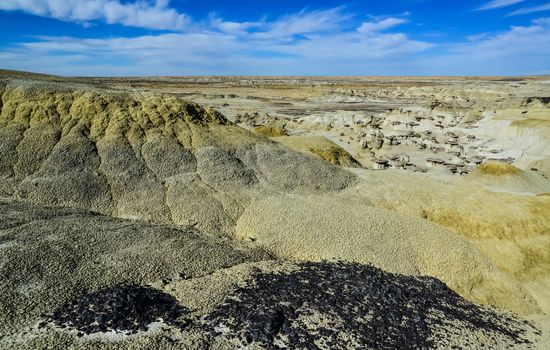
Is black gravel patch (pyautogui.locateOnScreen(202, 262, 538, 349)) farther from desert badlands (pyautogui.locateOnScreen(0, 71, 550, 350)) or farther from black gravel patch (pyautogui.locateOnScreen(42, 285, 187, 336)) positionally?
black gravel patch (pyautogui.locateOnScreen(42, 285, 187, 336))

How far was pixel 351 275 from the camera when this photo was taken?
543 inches

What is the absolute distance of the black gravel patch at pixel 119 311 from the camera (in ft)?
32.8

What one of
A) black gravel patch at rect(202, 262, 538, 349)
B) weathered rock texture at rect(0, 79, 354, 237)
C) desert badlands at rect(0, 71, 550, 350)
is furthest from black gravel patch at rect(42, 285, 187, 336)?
weathered rock texture at rect(0, 79, 354, 237)

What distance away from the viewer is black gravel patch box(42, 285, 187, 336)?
998 cm

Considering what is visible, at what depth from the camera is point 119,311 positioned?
413 inches

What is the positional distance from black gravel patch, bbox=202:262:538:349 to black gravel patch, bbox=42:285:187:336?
1.22 m

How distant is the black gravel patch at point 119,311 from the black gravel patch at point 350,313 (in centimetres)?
122

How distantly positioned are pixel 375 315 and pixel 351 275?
207cm

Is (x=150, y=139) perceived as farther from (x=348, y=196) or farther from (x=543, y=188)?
Result: (x=543, y=188)

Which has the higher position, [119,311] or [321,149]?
[321,149]

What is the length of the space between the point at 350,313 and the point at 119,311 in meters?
6.25

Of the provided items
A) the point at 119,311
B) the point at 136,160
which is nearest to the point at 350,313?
the point at 119,311

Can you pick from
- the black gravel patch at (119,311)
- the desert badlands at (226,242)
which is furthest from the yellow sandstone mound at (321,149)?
the black gravel patch at (119,311)

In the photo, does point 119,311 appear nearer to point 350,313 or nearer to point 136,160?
point 350,313
